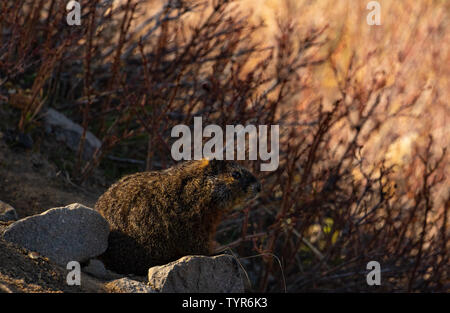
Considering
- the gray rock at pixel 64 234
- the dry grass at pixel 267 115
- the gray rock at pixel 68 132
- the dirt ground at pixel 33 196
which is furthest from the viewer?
the gray rock at pixel 68 132

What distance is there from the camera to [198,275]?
331cm

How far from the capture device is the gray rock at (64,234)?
331cm

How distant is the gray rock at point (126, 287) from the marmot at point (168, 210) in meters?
0.42

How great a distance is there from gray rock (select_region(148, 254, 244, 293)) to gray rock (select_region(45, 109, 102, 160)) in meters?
3.04

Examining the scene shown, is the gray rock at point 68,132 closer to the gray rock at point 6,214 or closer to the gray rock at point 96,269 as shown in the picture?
the gray rock at point 6,214

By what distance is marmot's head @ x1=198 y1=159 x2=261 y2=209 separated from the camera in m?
3.84

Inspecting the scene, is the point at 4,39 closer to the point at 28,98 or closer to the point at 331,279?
the point at 28,98
